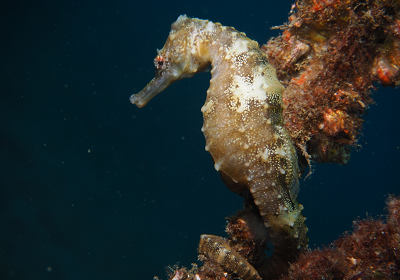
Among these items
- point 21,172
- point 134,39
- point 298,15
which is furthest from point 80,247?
point 134,39

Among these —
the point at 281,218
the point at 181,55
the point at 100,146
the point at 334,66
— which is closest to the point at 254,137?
the point at 281,218

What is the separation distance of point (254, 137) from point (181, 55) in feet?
4.88

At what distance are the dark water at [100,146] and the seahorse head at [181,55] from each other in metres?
15.2

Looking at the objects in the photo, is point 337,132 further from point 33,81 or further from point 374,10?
point 33,81

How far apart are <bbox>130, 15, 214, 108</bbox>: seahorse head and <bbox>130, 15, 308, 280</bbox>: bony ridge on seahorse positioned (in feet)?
0.90

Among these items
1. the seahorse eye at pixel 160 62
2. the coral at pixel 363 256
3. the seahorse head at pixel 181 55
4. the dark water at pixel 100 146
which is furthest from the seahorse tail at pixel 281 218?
the dark water at pixel 100 146

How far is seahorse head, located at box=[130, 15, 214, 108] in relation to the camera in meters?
3.05

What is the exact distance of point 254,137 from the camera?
2.45 m

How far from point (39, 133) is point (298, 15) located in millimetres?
19591

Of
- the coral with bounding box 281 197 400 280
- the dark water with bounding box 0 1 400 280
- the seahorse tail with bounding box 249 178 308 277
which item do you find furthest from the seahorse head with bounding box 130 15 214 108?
the dark water with bounding box 0 1 400 280

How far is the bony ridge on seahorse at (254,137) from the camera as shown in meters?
2.45

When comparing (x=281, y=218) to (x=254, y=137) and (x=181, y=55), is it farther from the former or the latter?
(x=181, y=55)

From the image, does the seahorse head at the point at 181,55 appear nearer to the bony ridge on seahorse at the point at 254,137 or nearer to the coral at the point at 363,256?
the bony ridge on seahorse at the point at 254,137

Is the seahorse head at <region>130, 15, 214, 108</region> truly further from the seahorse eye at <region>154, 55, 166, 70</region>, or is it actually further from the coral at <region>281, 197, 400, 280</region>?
the coral at <region>281, 197, 400, 280</region>
